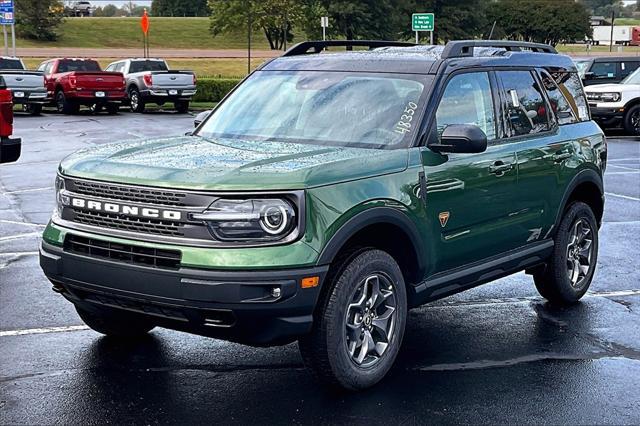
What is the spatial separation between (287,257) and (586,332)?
9.38ft

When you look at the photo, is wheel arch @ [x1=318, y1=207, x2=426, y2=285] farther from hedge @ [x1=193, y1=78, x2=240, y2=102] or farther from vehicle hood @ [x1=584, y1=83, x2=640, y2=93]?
hedge @ [x1=193, y1=78, x2=240, y2=102]

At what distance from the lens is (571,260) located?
23.5 ft

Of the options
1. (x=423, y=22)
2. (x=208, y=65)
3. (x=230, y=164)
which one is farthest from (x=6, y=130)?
(x=208, y=65)

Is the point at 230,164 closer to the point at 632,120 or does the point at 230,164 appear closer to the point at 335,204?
the point at 335,204

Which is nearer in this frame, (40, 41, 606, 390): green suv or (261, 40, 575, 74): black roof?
(40, 41, 606, 390): green suv

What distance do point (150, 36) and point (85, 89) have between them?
175ft

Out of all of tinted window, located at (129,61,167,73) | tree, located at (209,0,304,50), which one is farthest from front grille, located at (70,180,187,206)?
tree, located at (209,0,304,50)

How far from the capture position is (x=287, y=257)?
14.9 feet

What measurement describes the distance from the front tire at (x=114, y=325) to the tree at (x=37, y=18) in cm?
6522

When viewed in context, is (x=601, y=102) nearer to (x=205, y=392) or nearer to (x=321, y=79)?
(x=321, y=79)

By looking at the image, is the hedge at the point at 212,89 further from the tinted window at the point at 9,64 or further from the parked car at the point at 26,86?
the parked car at the point at 26,86

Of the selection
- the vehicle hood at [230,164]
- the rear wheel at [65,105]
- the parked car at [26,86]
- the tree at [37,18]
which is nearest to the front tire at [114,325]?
the vehicle hood at [230,164]

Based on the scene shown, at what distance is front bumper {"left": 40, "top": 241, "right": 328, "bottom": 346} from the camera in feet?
14.7

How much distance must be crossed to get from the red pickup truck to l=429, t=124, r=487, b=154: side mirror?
78.2ft
